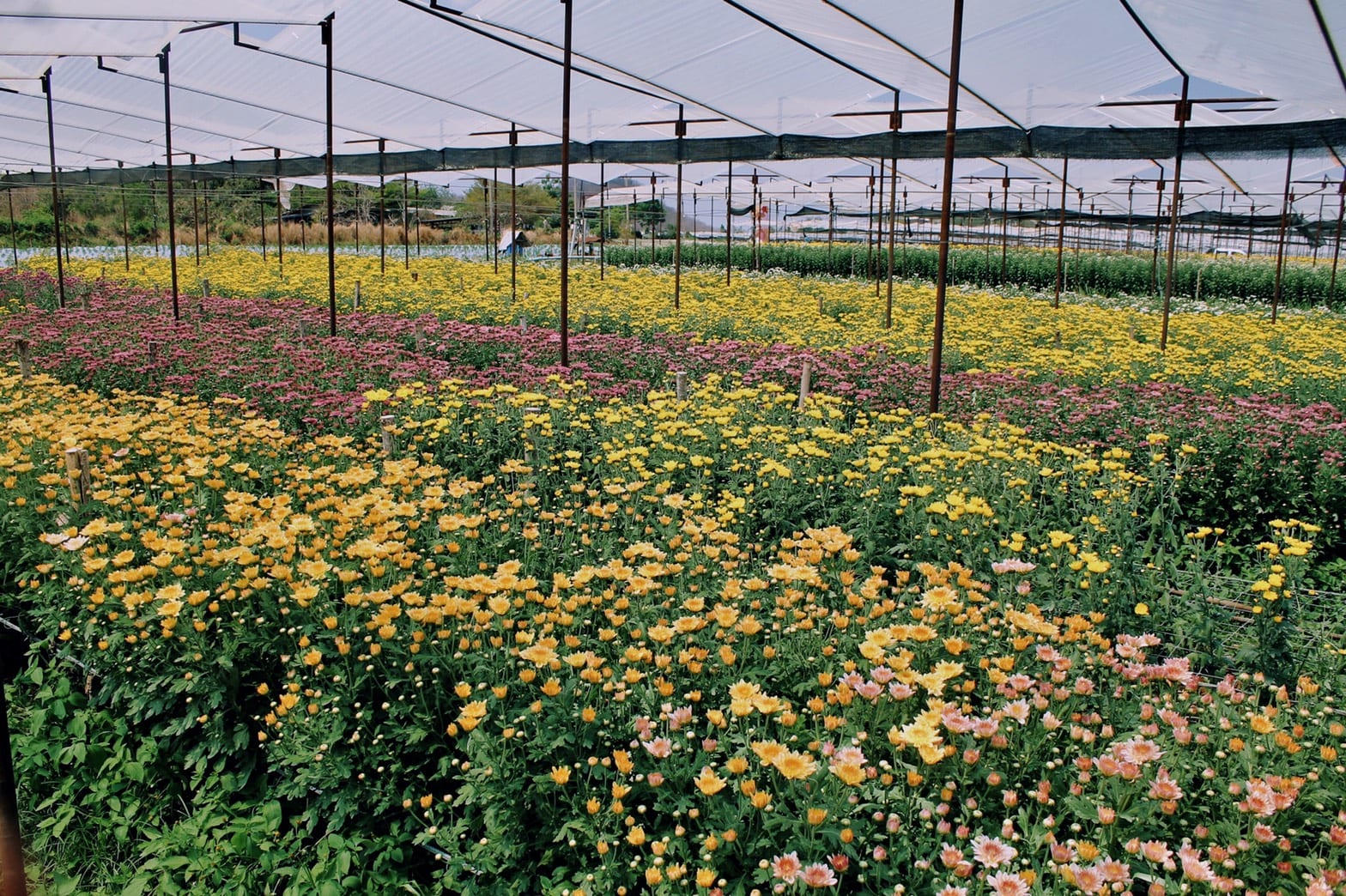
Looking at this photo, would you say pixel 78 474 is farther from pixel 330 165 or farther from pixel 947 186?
pixel 330 165

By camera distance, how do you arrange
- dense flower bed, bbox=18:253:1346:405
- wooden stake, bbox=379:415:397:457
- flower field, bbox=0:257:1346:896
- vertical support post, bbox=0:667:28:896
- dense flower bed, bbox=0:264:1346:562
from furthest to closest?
dense flower bed, bbox=18:253:1346:405 < dense flower bed, bbox=0:264:1346:562 < wooden stake, bbox=379:415:397:457 < flower field, bbox=0:257:1346:896 < vertical support post, bbox=0:667:28:896

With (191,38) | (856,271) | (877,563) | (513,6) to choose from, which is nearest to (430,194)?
(856,271)

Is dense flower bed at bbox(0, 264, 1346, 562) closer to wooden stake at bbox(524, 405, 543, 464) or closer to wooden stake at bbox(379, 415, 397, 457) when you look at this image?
wooden stake at bbox(524, 405, 543, 464)

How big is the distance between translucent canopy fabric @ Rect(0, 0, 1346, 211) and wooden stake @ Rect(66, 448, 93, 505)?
4208 mm

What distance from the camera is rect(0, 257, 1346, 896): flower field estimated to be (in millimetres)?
2078

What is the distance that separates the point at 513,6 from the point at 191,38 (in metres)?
5.47

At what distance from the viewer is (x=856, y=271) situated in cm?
2989

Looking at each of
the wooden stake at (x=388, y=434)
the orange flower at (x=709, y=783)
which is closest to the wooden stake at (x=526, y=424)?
the wooden stake at (x=388, y=434)

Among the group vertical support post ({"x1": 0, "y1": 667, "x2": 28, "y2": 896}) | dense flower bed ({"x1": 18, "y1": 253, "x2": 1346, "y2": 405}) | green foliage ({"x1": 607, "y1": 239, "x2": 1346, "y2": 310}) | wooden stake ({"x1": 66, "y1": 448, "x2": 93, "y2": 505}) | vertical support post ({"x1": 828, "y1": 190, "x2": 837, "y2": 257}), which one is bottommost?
wooden stake ({"x1": 66, "y1": 448, "x2": 93, "y2": 505})

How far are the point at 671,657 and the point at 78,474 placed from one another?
3.05 metres

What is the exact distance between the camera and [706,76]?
10.5m

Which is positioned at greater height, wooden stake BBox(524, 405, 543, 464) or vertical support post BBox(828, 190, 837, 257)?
vertical support post BBox(828, 190, 837, 257)

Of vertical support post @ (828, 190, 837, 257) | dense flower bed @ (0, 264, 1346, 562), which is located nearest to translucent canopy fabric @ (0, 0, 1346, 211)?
dense flower bed @ (0, 264, 1346, 562)

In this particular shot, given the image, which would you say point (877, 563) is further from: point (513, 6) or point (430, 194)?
point (430, 194)
